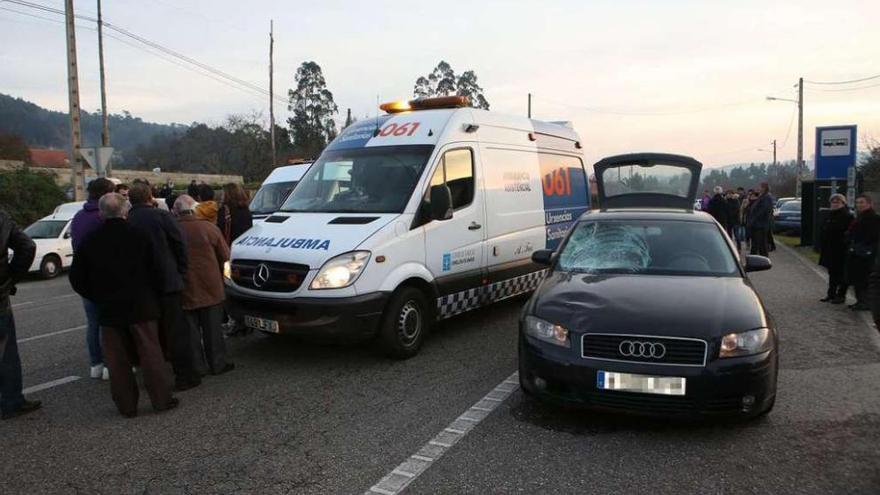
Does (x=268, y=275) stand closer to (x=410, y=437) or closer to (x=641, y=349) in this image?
(x=410, y=437)

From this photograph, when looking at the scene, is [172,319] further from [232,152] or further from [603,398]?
[232,152]

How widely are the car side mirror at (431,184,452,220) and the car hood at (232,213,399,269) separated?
406 millimetres

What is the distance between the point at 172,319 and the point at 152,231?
81 centimetres

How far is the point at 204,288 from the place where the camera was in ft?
17.9

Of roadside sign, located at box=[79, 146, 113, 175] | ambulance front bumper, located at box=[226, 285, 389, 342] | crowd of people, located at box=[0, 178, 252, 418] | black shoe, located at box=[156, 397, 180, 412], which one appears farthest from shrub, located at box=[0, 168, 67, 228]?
black shoe, located at box=[156, 397, 180, 412]

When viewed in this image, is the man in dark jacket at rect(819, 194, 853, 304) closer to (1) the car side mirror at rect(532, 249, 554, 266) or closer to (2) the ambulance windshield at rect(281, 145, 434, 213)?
(1) the car side mirror at rect(532, 249, 554, 266)

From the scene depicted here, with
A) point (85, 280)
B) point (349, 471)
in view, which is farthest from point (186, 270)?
point (349, 471)

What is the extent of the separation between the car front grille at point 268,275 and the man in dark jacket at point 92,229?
1234 millimetres

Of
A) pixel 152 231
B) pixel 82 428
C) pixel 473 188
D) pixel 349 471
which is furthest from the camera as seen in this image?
pixel 473 188

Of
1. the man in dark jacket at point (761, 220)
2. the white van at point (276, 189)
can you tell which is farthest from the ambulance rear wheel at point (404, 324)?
the man in dark jacket at point (761, 220)

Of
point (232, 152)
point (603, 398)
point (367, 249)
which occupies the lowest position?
point (603, 398)

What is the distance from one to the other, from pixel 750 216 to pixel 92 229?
1412 centimetres

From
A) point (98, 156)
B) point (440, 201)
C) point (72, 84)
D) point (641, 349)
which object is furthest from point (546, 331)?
point (72, 84)

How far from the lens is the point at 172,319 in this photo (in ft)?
17.0
